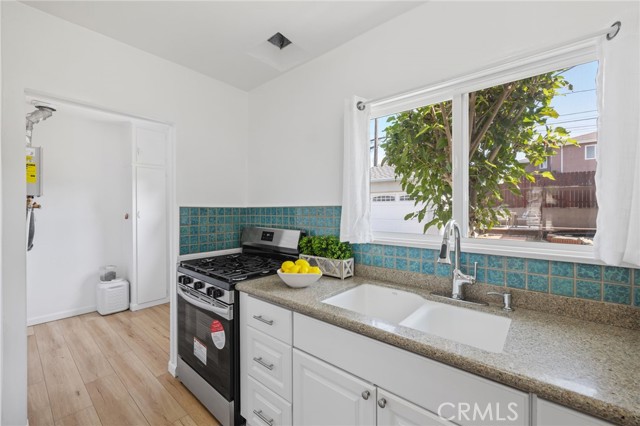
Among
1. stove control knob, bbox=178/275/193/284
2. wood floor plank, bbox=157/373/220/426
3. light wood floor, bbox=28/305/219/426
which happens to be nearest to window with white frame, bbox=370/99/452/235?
stove control knob, bbox=178/275/193/284

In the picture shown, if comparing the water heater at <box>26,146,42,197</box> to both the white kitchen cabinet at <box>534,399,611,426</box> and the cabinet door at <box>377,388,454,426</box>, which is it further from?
the white kitchen cabinet at <box>534,399,611,426</box>

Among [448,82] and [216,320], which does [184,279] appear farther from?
[448,82]

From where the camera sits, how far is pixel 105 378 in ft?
7.19

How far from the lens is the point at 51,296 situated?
3240mm

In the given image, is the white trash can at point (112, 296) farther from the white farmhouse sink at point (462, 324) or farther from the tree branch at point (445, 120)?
the tree branch at point (445, 120)

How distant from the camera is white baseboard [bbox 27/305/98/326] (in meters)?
3.12

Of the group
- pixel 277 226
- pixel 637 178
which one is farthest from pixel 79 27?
pixel 637 178

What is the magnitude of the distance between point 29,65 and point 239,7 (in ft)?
4.01

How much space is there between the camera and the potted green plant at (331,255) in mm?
1816

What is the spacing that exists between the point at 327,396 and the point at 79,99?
7.28 ft

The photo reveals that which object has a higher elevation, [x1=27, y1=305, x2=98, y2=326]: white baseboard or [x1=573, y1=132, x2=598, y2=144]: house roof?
[x1=573, y1=132, x2=598, y2=144]: house roof

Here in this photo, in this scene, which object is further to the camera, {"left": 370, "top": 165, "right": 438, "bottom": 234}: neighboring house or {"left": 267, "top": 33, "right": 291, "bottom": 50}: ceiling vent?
{"left": 267, "top": 33, "right": 291, "bottom": 50}: ceiling vent

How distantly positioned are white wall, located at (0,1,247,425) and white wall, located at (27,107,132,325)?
1755 millimetres

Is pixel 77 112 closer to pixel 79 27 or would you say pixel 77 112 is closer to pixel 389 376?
pixel 79 27
